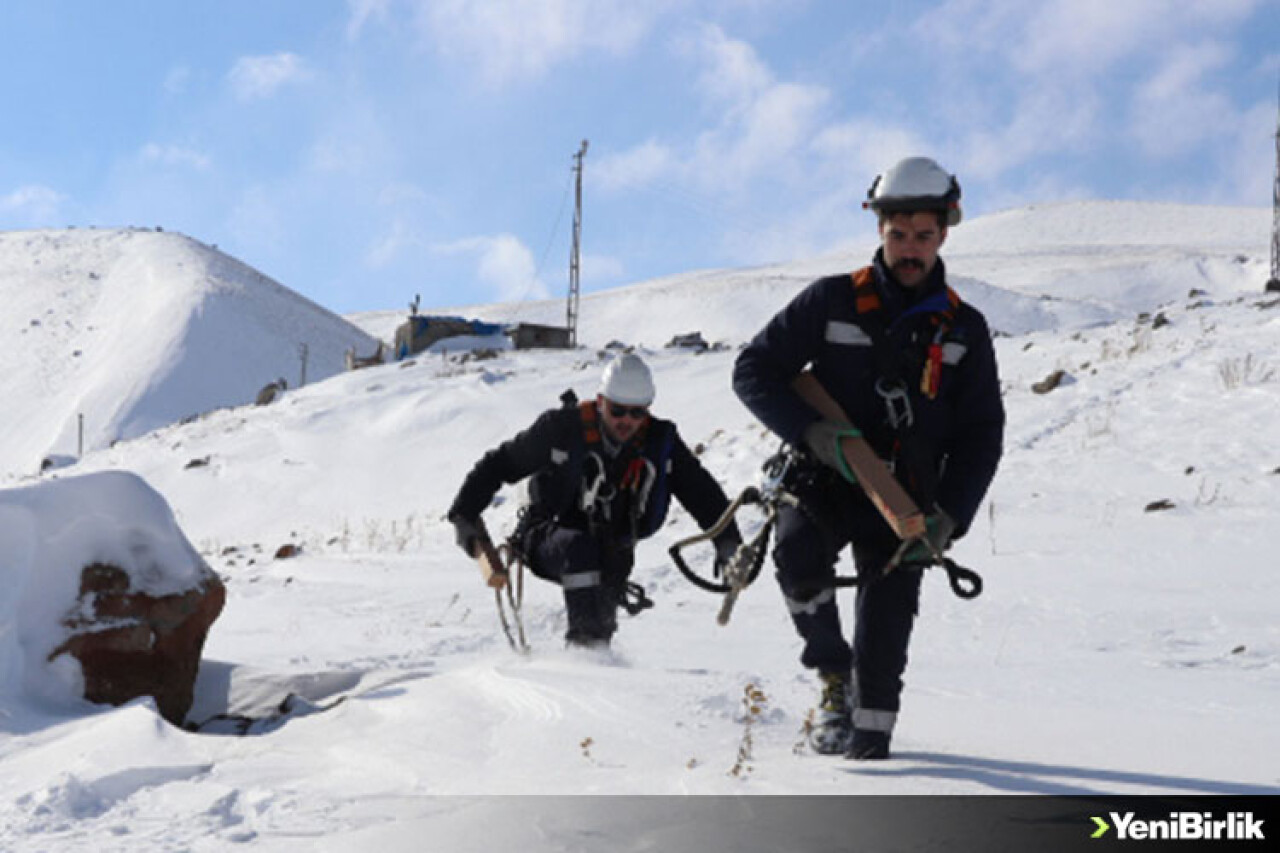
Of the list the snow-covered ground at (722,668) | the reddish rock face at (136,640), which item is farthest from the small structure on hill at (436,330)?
the reddish rock face at (136,640)

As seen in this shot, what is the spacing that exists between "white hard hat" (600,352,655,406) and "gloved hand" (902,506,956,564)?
2.23m

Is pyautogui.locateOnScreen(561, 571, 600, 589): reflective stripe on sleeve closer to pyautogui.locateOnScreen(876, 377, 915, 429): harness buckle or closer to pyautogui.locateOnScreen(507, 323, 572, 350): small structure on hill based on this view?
pyautogui.locateOnScreen(876, 377, 915, 429): harness buckle

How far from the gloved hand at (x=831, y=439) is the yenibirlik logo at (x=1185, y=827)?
46.6 inches

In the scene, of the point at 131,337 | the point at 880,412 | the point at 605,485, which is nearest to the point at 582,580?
the point at 605,485

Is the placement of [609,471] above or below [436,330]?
below

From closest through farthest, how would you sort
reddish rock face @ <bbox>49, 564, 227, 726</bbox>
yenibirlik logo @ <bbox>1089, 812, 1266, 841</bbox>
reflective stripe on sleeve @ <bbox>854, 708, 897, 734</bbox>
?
yenibirlik logo @ <bbox>1089, 812, 1266, 841</bbox>
reflective stripe on sleeve @ <bbox>854, 708, 897, 734</bbox>
reddish rock face @ <bbox>49, 564, 227, 726</bbox>

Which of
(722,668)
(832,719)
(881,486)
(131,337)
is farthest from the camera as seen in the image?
(131,337)

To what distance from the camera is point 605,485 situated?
5484 mm

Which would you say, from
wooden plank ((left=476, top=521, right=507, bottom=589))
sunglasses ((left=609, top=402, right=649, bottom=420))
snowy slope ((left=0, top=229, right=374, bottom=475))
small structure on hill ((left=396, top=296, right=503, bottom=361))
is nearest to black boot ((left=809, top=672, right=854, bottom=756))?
sunglasses ((left=609, top=402, right=649, bottom=420))

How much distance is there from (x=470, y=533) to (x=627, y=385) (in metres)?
1.21

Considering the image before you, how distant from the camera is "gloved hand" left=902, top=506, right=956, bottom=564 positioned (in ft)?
10.7

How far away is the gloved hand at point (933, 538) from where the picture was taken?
327 cm

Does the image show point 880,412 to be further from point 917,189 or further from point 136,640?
point 136,640

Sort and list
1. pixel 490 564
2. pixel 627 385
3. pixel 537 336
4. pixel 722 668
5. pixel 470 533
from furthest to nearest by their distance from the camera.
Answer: pixel 537 336
pixel 722 668
pixel 470 533
pixel 490 564
pixel 627 385
